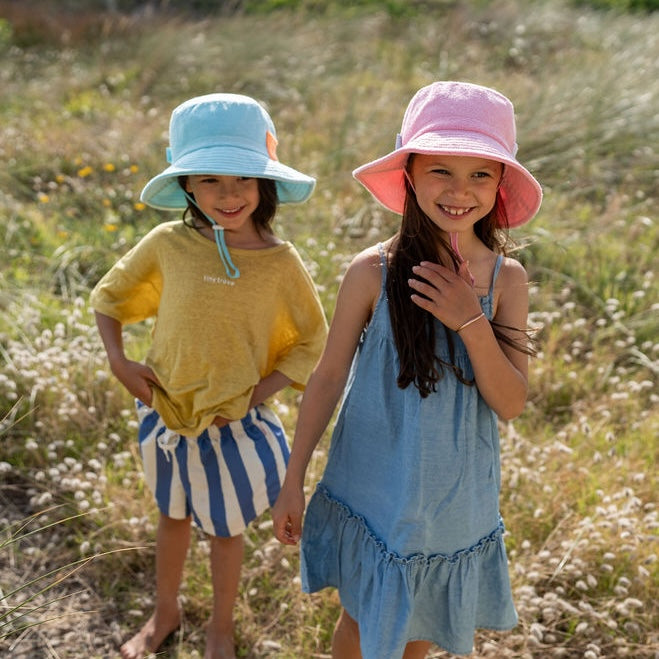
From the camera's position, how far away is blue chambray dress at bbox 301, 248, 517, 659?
1.98 metres

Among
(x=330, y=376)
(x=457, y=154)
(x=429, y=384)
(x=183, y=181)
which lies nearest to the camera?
(x=457, y=154)

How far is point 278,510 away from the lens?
6.82ft

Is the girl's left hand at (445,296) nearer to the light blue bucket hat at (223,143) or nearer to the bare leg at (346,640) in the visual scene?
the light blue bucket hat at (223,143)

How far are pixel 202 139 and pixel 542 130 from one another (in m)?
3.78

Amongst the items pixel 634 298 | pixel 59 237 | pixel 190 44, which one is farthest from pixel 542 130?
pixel 190 44

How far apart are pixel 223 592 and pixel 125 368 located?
2.50 ft

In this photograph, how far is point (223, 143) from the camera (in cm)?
225

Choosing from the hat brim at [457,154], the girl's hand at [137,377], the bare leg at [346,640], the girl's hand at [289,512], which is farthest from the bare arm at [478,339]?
the girl's hand at [137,377]

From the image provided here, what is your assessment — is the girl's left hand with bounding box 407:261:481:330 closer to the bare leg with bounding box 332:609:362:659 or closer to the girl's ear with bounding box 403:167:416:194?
the girl's ear with bounding box 403:167:416:194

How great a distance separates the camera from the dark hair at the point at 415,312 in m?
1.95

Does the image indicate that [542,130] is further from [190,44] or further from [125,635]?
[190,44]

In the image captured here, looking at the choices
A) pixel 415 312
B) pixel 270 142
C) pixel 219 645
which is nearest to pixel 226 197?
pixel 270 142

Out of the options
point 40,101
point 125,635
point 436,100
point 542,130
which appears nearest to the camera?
point 436,100

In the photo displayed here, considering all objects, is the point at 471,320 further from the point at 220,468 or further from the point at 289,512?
the point at 220,468
